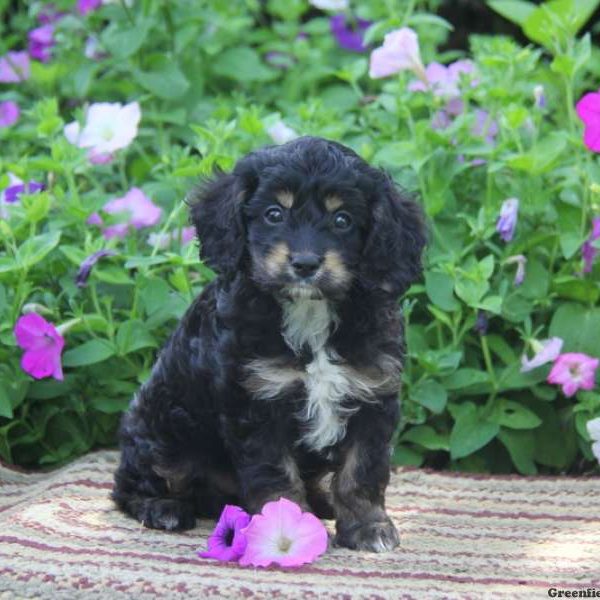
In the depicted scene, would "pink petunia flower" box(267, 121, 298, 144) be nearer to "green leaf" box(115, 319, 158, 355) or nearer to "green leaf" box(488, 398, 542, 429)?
"green leaf" box(115, 319, 158, 355)

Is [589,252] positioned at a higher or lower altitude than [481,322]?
higher

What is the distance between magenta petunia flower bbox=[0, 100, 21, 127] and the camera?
7.27m

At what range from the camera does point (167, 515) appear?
4844 millimetres

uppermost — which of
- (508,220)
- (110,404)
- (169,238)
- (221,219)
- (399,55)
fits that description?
(221,219)

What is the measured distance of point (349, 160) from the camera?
171 inches

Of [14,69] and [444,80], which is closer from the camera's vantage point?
[444,80]

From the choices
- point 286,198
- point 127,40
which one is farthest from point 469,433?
point 127,40

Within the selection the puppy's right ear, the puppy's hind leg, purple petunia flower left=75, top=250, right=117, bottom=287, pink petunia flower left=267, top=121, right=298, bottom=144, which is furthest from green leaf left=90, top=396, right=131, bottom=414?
the puppy's right ear

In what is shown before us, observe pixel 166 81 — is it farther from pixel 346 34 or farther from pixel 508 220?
pixel 508 220

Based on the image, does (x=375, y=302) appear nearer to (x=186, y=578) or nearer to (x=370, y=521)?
(x=370, y=521)

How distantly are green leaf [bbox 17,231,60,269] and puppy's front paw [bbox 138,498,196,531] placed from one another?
1.17 metres

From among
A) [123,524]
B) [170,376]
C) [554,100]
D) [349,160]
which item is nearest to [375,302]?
[349,160]

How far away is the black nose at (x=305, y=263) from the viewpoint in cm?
411

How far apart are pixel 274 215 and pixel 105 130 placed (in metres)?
2.25
